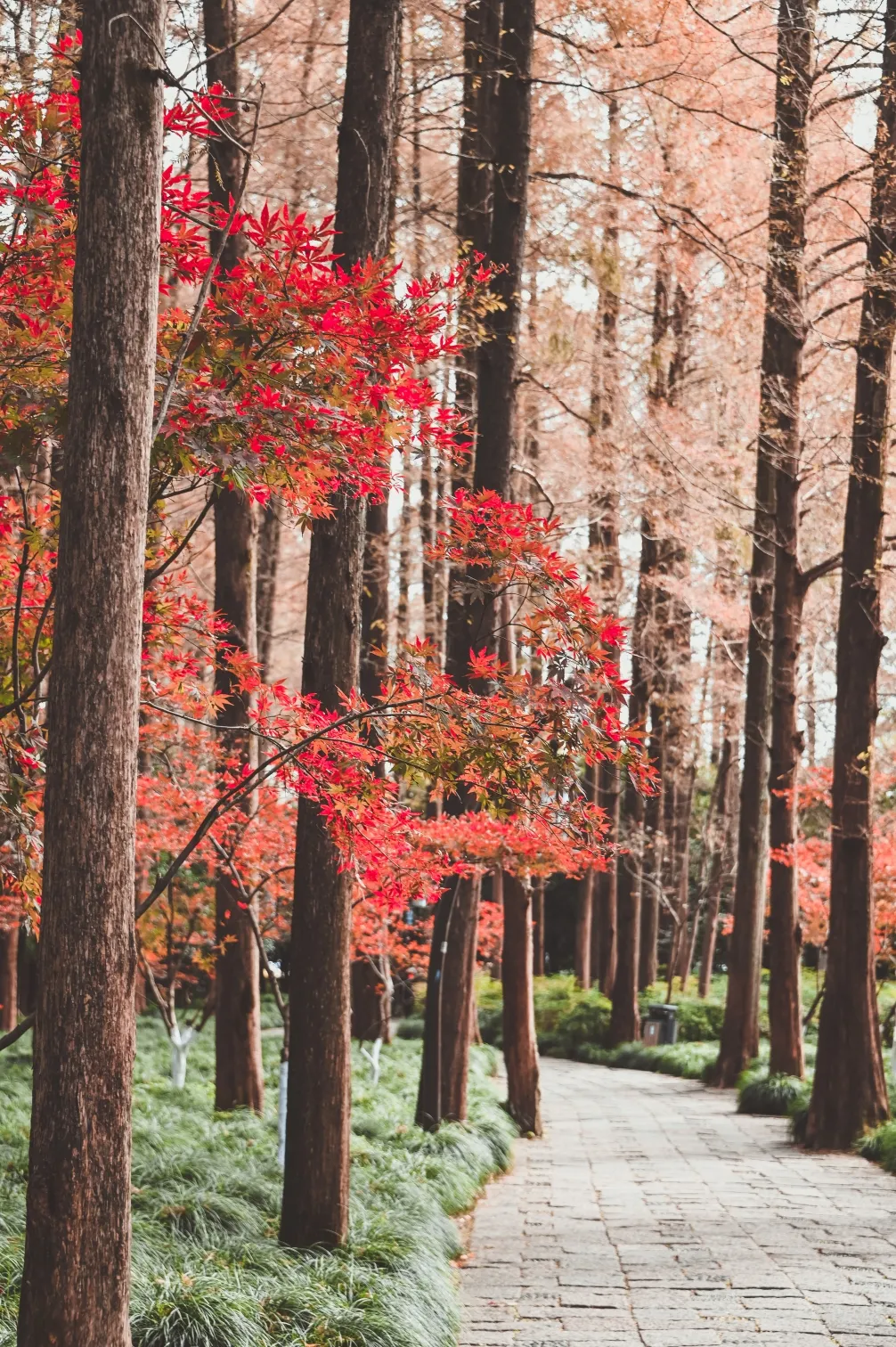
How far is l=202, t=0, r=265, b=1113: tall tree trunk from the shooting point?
10.1m

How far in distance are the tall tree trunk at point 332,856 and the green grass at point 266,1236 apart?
0.35 meters

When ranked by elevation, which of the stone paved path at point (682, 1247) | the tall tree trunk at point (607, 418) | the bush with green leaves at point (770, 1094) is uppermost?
the tall tree trunk at point (607, 418)

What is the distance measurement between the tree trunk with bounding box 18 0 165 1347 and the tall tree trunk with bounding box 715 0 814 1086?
8.69 meters

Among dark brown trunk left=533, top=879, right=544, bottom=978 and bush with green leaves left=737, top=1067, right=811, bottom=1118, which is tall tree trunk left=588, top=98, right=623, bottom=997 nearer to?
bush with green leaves left=737, top=1067, right=811, bottom=1118

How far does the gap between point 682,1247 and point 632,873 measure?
1343 centimetres

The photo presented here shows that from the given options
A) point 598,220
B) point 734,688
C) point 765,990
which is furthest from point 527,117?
point 765,990

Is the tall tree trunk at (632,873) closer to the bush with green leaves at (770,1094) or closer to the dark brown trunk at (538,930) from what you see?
the bush with green leaves at (770,1094)

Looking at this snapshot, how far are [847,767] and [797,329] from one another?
470 cm

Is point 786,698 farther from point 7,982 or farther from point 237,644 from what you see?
point 7,982

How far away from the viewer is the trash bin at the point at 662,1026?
2298cm

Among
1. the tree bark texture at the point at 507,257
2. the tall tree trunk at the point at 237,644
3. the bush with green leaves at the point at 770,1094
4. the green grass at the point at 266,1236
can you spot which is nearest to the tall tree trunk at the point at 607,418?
the tree bark texture at the point at 507,257

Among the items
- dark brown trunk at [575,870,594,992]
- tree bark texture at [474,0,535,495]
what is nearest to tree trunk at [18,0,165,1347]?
tree bark texture at [474,0,535,495]

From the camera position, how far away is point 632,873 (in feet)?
68.3

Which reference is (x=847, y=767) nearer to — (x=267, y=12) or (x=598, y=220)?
(x=598, y=220)
